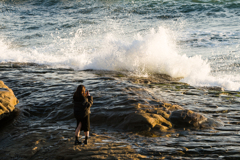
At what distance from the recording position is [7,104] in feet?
19.5

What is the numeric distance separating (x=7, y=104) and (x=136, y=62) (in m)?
6.10

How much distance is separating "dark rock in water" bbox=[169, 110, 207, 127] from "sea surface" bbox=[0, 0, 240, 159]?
0.28 metres

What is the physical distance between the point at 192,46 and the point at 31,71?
940 cm

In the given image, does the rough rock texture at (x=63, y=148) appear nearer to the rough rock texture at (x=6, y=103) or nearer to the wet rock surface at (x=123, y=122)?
the wet rock surface at (x=123, y=122)

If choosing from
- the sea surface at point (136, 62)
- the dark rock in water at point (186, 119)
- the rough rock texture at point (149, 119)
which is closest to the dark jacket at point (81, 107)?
the rough rock texture at point (149, 119)

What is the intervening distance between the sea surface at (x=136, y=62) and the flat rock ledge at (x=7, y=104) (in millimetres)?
282

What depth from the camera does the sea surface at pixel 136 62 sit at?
5.76 metres

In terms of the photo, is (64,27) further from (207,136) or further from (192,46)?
(207,136)

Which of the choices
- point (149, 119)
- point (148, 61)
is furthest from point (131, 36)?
point (149, 119)

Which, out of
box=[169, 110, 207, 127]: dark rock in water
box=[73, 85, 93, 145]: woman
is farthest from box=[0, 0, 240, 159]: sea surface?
box=[73, 85, 93, 145]: woman

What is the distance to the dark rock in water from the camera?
17.0ft

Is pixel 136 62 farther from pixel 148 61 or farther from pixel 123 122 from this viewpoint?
pixel 123 122

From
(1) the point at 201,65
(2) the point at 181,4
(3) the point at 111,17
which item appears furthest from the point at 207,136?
(2) the point at 181,4

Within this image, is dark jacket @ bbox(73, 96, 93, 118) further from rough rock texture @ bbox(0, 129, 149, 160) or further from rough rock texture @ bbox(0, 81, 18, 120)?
rough rock texture @ bbox(0, 81, 18, 120)
